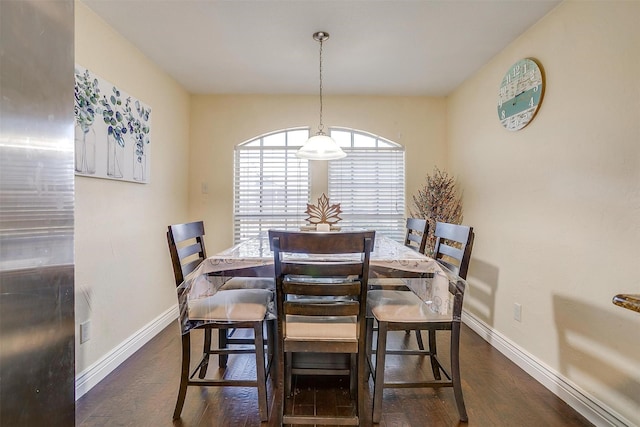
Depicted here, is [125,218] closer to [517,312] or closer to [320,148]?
[320,148]

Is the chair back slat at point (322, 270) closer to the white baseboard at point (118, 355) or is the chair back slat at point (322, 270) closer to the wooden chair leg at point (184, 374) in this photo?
the wooden chair leg at point (184, 374)

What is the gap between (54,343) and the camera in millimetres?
645

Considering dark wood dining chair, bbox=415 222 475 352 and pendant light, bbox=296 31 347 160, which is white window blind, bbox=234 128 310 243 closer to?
pendant light, bbox=296 31 347 160

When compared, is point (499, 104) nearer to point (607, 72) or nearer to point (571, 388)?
point (607, 72)

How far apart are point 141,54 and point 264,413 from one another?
275 centimetres

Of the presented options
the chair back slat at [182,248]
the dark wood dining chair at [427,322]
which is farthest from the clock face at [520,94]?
the chair back slat at [182,248]

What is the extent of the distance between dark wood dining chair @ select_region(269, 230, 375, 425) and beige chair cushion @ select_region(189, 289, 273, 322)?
0.22m

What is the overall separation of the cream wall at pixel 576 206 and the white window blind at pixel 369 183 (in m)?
1.10

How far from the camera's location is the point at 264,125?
11.4ft

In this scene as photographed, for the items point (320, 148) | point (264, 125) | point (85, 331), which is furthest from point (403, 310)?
point (264, 125)

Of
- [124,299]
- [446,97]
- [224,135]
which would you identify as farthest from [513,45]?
[124,299]

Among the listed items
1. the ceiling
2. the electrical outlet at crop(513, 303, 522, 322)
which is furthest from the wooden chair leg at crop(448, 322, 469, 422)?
the ceiling

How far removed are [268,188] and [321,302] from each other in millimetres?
2269

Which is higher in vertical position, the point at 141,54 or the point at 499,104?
the point at 141,54
